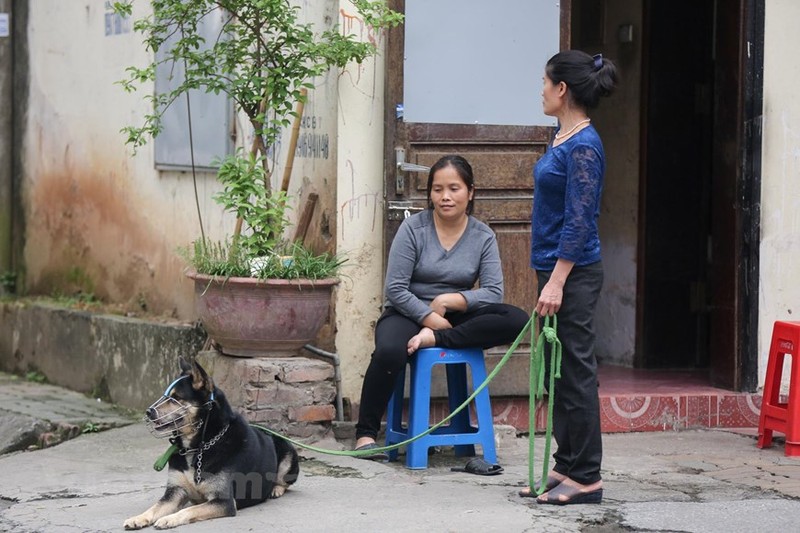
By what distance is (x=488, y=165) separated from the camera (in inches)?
272

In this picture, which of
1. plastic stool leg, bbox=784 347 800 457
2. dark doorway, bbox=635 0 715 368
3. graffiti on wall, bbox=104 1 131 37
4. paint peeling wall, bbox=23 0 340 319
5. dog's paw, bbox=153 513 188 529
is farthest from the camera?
dark doorway, bbox=635 0 715 368

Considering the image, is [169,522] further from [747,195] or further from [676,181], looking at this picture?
[676,181]

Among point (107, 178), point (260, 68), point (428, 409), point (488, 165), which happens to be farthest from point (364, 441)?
point (107, 178)

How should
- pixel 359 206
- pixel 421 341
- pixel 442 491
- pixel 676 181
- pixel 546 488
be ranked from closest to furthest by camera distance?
1. pixel 546 488
2. pixel 442 491
3. pixel 421 341
4. pixel 359 206
5. pixel 676 181

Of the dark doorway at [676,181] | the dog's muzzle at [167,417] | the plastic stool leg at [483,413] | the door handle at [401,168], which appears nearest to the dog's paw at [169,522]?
the dog's muzzle at [167,417]

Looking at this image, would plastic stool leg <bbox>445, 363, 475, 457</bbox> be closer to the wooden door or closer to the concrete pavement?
the concrete pavement

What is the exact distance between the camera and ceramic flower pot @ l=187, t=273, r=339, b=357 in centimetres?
634

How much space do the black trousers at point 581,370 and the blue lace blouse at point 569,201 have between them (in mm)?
106

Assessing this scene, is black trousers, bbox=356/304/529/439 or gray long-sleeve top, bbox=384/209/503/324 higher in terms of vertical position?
gray long-sleeve top, bbox=384/209/503/324

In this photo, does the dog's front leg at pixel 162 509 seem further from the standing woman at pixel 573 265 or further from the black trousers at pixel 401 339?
the standing woman at pixel 573 265

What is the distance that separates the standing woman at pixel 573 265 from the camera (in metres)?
5.27

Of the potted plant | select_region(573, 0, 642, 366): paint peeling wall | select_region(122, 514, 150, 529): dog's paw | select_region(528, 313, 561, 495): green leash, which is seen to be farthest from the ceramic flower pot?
select_region(573, 0, 642, 366): paint peeling wall

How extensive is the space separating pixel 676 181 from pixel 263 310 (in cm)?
373

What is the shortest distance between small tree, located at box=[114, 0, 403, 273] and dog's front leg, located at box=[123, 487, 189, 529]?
1688 mm
